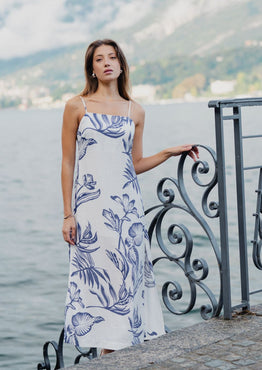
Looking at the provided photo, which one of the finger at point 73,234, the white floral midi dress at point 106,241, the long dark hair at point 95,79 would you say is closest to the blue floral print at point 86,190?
the white floral midi dress at point 106,241

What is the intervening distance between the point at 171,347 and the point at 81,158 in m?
0.84

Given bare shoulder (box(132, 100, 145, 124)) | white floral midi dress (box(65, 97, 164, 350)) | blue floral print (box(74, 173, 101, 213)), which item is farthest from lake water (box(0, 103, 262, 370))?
bare shoulder (box(132, 100, 145, 124))

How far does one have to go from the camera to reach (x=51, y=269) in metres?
10.8

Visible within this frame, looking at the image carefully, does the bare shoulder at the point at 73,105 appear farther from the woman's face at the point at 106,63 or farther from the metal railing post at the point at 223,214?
the metal railing post at the point at 223,214

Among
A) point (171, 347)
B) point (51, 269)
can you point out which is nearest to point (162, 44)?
point (51, 269)

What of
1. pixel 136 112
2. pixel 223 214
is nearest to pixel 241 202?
pixel 223 214

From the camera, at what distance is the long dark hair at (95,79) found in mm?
3068

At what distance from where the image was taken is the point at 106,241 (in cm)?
301

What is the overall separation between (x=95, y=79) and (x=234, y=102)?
60cm

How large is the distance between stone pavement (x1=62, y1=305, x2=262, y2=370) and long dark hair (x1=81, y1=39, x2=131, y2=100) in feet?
3.36

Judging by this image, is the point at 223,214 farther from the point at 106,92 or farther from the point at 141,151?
the point at 106,92

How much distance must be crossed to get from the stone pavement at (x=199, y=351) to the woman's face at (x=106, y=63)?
43.1 inches

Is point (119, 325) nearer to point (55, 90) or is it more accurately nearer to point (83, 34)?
point (55, 90)

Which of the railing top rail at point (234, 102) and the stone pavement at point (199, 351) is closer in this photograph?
the stone pavement at point (199, 351)
